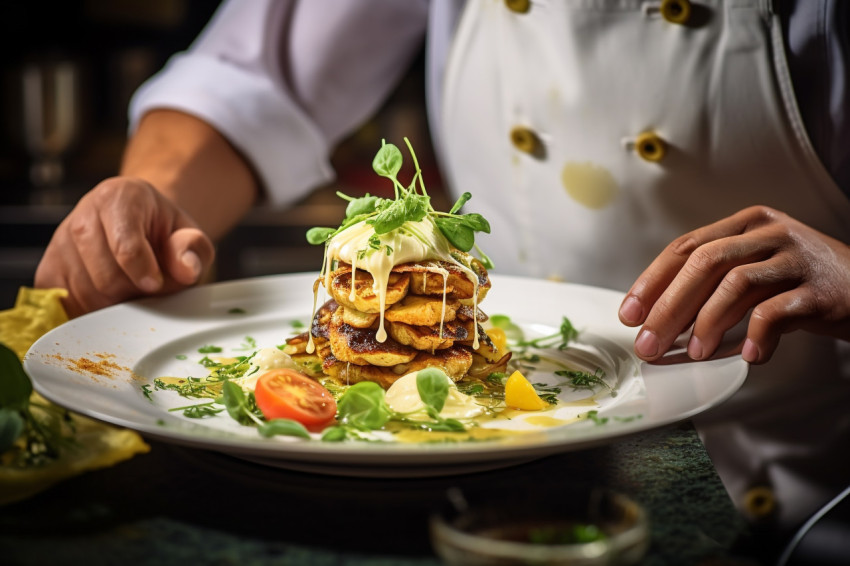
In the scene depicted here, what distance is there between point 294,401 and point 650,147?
3.80ft

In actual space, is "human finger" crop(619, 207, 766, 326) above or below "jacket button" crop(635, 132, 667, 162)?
below

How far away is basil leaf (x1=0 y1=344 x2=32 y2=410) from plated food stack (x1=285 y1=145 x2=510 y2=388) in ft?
1.80

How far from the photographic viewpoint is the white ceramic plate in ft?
3.35

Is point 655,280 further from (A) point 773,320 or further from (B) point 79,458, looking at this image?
(B) point 79,458


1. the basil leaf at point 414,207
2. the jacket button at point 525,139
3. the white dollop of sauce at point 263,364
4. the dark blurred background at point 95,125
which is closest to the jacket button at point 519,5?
the jacket button at point 525,139

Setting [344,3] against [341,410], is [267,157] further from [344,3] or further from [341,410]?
[341,410]

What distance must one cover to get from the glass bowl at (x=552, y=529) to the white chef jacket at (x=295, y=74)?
1847mm

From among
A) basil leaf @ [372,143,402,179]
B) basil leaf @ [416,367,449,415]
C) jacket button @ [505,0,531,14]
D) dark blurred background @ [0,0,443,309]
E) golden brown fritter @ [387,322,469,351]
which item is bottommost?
dark blurred background @ [0,0,443,309]

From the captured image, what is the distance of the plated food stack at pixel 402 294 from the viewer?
150 cm

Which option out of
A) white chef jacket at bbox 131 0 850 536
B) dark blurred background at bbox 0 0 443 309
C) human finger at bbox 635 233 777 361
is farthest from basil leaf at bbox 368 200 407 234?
dark blurred background at bbox 0 0 443 309

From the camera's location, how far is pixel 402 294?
4.95 feet

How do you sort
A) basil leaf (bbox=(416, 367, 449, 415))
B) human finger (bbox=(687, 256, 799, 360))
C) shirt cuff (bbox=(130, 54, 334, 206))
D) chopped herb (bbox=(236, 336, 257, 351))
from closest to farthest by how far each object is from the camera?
basil leaf (bbox=(416, 367, 449, 415))
human finger (bbox=(687, 256, 799, 360))
chopped herb (bbox=(236, 336, 257, 351))
shirt cuff (bbox=(130, 54, 334, 206))

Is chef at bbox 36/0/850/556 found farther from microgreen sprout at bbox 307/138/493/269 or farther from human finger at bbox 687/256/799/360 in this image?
microgreen sprout at bbox 307/138/493/269

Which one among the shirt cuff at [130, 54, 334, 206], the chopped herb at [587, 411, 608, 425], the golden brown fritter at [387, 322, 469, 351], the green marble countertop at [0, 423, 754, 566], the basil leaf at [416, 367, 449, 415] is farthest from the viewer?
the shirt cuff at [130, 54, 334, 206]
